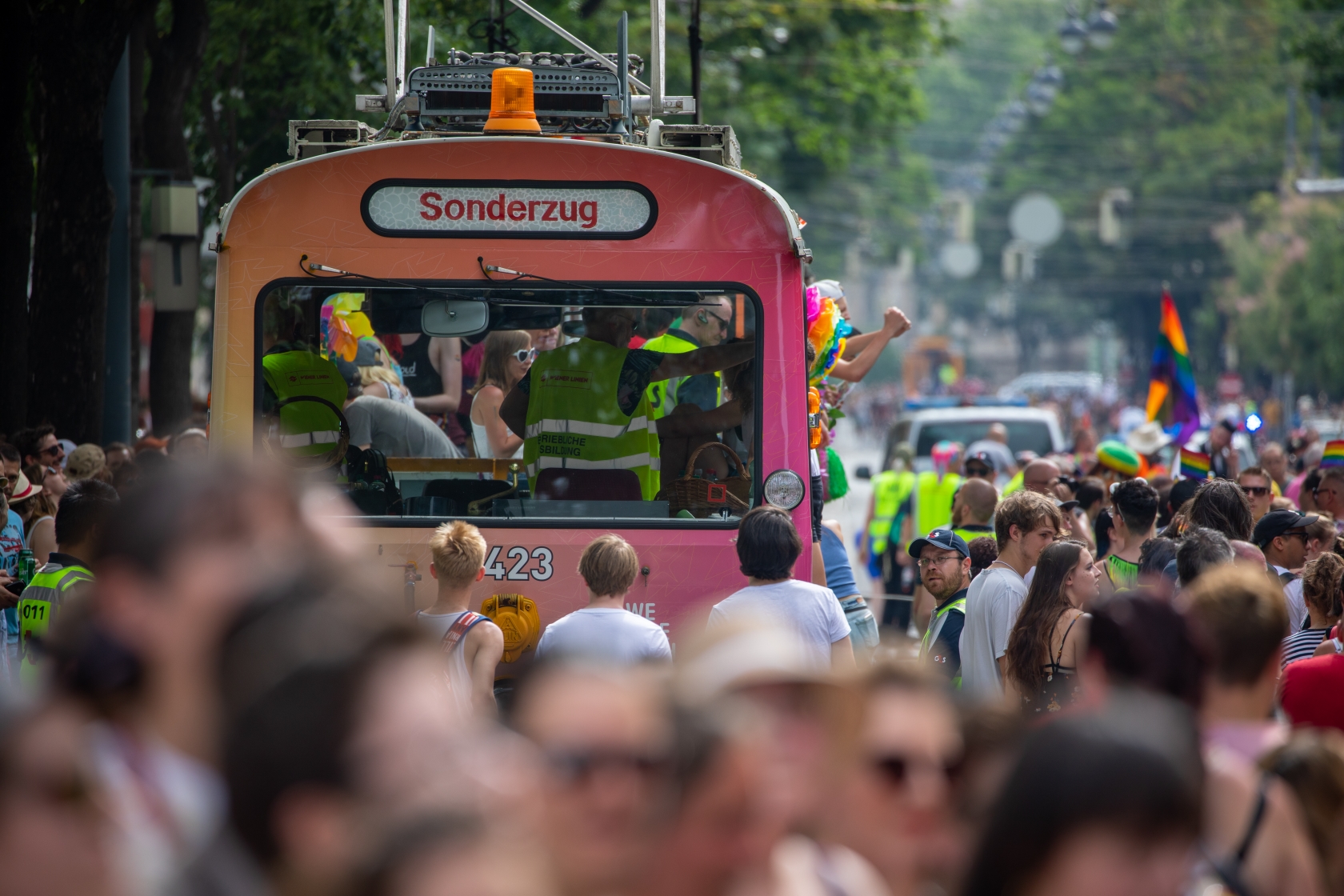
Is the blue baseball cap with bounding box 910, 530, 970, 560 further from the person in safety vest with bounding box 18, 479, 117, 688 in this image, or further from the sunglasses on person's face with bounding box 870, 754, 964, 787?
the sunglasses on person's face with bounding box 870, 754, 964, 787

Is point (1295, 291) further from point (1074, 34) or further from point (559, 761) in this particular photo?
point (559, 761)

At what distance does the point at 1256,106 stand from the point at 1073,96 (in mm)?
8977

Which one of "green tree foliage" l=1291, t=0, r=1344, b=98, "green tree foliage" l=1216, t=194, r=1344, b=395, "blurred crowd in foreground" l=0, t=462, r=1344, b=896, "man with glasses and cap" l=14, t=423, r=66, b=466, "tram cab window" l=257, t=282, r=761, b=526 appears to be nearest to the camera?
"blurred crowd in foreground" l=0, t=462, r=1344, b=896

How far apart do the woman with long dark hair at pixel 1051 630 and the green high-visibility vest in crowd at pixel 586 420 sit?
1.98 meters

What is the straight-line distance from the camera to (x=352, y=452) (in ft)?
23.3

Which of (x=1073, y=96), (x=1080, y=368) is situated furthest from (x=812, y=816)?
(x=1080, y=368)

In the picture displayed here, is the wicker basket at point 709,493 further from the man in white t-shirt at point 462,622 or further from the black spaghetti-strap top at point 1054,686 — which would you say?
the black spaghetti-strap top at point 1054,686

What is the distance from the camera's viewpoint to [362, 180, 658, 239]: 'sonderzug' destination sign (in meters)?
6.91

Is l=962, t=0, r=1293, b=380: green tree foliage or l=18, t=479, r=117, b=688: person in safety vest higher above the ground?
l=962, t=0, r=1293, b=380: green tree foliage

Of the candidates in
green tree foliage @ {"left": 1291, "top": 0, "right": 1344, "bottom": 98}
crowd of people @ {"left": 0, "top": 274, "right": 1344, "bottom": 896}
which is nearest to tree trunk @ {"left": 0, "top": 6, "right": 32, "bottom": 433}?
crowd of people @ {"left": 0, "top": 274, "right": 1344, "bottom": 896}

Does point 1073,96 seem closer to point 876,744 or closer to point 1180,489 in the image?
point 1180,489

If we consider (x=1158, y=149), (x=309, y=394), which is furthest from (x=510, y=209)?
(x=1158, y=149)

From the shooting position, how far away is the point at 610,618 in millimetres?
5836

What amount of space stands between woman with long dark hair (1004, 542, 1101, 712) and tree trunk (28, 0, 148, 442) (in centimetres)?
859
